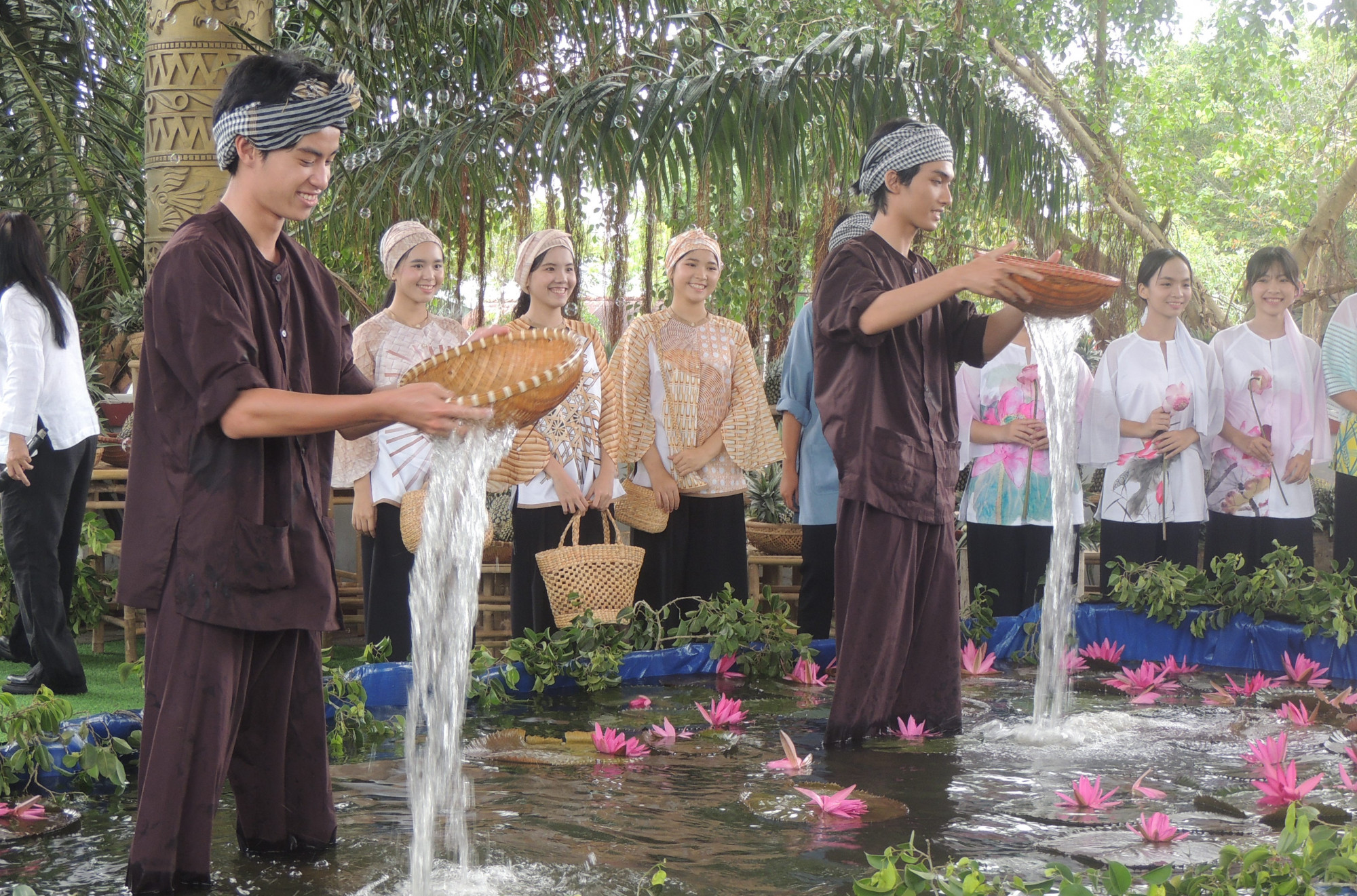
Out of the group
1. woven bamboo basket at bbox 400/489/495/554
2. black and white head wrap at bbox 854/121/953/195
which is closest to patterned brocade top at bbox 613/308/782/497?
woven bamboo basket at bbox 400/489/495/554

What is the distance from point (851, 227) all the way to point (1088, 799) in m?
2.55

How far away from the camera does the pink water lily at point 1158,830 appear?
2.56 metres

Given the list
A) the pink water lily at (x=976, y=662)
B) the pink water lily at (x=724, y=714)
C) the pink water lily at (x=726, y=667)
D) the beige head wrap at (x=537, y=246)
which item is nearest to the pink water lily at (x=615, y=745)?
the pink water lily at (x=724, y=714)

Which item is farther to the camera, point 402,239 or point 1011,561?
point 1011,561

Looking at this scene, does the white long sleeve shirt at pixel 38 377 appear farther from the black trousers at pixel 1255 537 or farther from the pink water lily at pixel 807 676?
the black trousers at pixel 1255 537

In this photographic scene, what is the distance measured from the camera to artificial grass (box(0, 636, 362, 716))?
4598mm

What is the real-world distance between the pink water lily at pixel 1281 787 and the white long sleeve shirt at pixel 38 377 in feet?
13.4

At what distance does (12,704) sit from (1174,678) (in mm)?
3726

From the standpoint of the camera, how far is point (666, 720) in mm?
3619

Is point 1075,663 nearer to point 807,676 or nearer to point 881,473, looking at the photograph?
point 807,676

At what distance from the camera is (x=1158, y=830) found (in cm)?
255

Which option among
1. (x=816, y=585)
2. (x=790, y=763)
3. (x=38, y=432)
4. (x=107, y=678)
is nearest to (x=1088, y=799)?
(x=790, y=763)

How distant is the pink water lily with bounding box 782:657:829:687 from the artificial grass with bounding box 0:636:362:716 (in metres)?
1.63

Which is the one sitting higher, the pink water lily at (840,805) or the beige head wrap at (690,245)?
the beige head wrap at (690,245)
